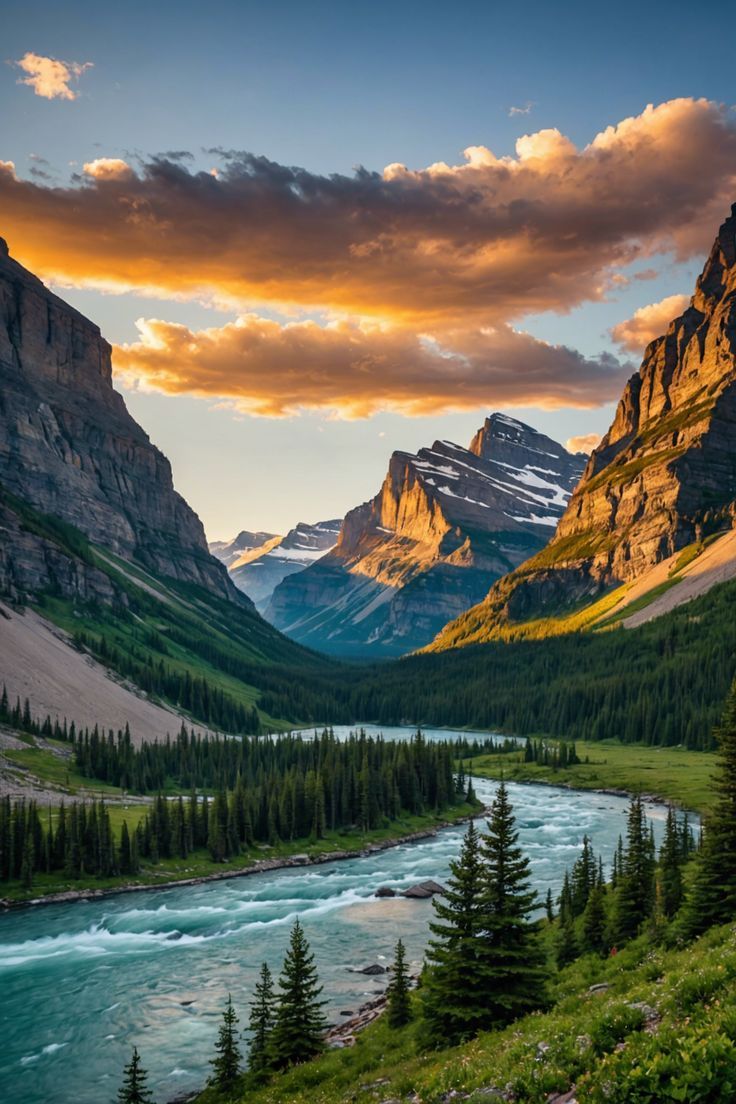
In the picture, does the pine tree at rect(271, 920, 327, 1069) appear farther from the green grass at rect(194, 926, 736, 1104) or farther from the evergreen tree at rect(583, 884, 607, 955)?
the evergreen tree at rect(583, 884, 607, 955)

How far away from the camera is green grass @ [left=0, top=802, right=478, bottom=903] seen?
8912 cm

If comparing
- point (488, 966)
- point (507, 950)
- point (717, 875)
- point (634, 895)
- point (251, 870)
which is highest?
point (717, 875)

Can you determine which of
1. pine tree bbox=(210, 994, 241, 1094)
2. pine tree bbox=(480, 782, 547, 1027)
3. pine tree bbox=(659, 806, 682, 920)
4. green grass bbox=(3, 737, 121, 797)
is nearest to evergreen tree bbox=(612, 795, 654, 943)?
pine tree bbox=(659, 806, 682, 920)

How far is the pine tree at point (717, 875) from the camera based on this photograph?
126ft

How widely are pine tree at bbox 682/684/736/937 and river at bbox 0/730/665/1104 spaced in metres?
26.6

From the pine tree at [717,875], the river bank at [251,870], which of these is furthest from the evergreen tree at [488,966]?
the river bank at [251,870]

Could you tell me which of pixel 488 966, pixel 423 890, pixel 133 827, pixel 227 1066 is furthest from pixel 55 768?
pixel 488 966

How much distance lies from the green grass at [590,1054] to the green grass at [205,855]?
5712 centimetres

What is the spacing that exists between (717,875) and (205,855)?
260 ft

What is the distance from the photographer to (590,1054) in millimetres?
21516

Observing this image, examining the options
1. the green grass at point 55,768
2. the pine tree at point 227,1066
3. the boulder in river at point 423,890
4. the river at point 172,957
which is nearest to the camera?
the pine tree at point 227,1066

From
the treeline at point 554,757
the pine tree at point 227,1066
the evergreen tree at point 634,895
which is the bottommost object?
the treeline at point 554,757

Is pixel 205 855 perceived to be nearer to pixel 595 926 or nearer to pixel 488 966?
pixel 595 926

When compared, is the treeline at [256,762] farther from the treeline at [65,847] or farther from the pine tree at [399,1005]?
the pine tree at [399,1005]
